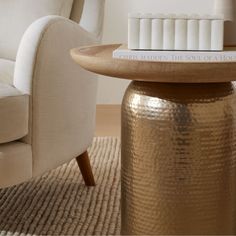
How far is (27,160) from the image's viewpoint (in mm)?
1338

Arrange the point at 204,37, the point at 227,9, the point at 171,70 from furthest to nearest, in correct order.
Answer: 1. the point at 227,9
2. the point at 204,37
3. the point at 171,70

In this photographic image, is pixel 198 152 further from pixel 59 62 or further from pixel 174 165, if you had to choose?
pixel 59 62

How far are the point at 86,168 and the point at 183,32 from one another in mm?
846

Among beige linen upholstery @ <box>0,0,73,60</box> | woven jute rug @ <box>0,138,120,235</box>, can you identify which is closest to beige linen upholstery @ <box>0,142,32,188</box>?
woven jute rug @ <box>0,138,120,235</box>

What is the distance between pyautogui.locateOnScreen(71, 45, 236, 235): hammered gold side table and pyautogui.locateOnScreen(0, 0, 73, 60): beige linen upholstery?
0.71m

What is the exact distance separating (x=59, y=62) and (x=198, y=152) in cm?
51

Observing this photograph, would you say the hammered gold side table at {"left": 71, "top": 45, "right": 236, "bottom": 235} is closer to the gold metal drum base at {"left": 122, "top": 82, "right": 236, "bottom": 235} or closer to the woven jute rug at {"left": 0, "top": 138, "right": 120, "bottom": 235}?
the gold metal drum base at {"left": 122, "top": 82, "right": 236, "bottom": 235}

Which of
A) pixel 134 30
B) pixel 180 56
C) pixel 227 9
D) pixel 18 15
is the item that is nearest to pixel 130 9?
pixel 18 15

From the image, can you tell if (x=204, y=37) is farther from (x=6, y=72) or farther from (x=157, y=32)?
(x=6, y=72)

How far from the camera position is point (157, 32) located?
3.51 ft

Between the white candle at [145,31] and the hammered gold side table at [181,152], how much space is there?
0.08 m

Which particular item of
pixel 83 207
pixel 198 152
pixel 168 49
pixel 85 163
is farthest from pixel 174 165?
pixel 85 163

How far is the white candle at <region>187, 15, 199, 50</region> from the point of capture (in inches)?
41.8

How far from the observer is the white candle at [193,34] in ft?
3.49
